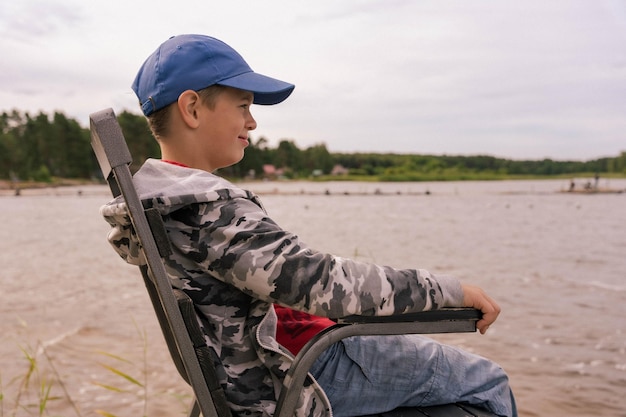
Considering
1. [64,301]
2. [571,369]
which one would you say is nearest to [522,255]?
[571,369]

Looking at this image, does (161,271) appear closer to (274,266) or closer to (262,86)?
(274,266)

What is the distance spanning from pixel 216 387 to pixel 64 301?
27.4ft

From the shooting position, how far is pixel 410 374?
1.72 metres

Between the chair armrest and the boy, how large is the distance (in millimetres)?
26

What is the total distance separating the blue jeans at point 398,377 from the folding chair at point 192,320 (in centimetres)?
22

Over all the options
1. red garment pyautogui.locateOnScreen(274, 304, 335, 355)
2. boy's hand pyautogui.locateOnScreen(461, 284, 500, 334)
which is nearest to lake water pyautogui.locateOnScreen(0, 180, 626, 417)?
red garment pyautogui.locateOnScreen(274, 304, 335, 355)

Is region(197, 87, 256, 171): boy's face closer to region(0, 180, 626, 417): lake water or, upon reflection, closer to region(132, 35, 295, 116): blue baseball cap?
region(132, 35, 295, 116): blue baseball cap

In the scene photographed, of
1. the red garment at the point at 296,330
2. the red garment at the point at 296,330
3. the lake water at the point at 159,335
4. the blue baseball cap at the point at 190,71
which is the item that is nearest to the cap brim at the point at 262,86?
the blue baseball cap at the point at 190,71

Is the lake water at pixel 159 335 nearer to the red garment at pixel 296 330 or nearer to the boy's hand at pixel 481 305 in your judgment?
the red garment at pixel 296 330

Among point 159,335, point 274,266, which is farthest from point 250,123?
point 159,335

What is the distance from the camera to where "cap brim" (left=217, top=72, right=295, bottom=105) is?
1611mm

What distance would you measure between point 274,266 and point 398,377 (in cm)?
58

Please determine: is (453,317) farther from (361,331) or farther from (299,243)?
(299,243)

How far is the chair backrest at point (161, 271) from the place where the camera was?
136 cm
